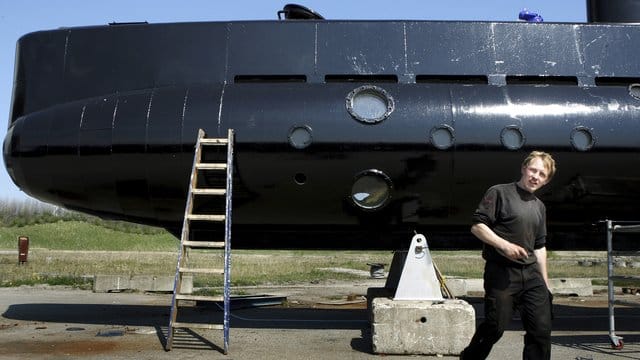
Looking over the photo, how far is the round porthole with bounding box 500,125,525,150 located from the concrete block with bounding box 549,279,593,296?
7766 millimetres

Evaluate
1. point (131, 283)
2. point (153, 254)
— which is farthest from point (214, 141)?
point (153, 254)

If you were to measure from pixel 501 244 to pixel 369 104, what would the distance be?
3.75 metres

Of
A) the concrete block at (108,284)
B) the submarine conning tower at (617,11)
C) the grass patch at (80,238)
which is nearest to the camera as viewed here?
the submarine conning tower at (617,11)

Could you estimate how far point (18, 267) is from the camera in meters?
21.0

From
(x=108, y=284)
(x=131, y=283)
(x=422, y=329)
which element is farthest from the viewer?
(x=131, y=283)

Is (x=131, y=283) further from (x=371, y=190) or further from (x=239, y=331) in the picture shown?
(x=371, y=190)

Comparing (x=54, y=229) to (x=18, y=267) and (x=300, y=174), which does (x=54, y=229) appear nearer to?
(x=18, y=267)

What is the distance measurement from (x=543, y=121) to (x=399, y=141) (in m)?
1.76

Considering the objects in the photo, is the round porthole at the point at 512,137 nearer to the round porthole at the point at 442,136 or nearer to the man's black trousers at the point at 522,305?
the round porthole at the point at 442,136

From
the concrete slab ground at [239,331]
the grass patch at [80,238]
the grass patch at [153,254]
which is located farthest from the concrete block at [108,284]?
the grass patch at [80,238]

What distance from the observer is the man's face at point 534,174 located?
14.0 feet

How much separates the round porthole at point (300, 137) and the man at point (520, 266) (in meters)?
3.36

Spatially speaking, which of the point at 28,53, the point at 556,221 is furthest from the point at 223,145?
the point at 556,221

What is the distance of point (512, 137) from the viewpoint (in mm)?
7422
